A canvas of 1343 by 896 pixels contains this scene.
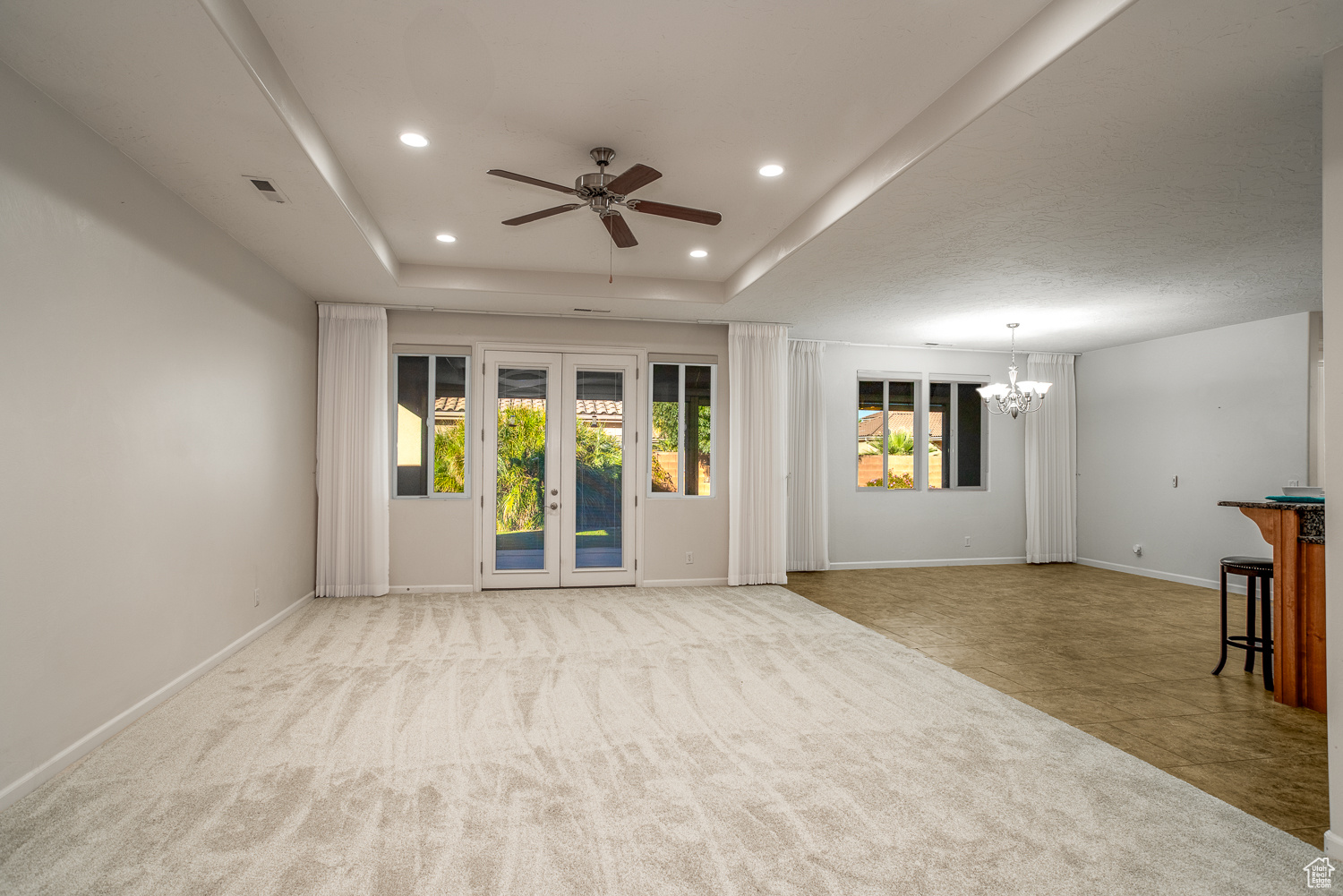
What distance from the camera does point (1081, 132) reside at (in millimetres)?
2924

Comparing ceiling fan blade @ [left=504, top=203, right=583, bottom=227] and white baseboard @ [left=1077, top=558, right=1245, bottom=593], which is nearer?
ceiling fan blade @ [left=504, top=203, right=583, bottom=227]

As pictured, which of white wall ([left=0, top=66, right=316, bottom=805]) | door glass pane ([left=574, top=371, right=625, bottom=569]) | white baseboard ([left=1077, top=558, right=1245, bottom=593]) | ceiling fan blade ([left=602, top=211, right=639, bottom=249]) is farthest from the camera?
white baseboard ([left=1077, top=558, right=1245, bottom=593])

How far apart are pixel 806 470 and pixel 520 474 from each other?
10.5 ft

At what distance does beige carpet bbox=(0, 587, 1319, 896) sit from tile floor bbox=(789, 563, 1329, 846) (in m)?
0.28

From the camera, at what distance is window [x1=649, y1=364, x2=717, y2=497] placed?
687 centimetres

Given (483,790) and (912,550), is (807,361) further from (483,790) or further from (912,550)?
(483,790)

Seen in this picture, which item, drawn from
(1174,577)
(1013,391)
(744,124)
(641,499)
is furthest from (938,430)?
(744,124)

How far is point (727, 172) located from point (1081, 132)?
174 centimetres

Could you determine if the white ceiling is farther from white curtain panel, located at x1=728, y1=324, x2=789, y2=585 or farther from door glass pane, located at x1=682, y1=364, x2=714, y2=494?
door glass pane, located at x1=682, y1=364, x2=714, y2=494

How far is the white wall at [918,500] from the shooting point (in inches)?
313

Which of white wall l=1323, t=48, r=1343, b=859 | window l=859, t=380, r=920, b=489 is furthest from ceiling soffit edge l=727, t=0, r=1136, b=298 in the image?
window l=859, t=380, r=920, b=489

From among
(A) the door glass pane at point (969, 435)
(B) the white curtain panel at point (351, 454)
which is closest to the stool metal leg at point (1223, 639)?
(A) the door glass pane at point (969, 435)

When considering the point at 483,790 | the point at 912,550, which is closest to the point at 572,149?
the point at 483,790

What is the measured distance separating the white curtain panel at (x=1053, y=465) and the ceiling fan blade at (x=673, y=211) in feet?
21.2
